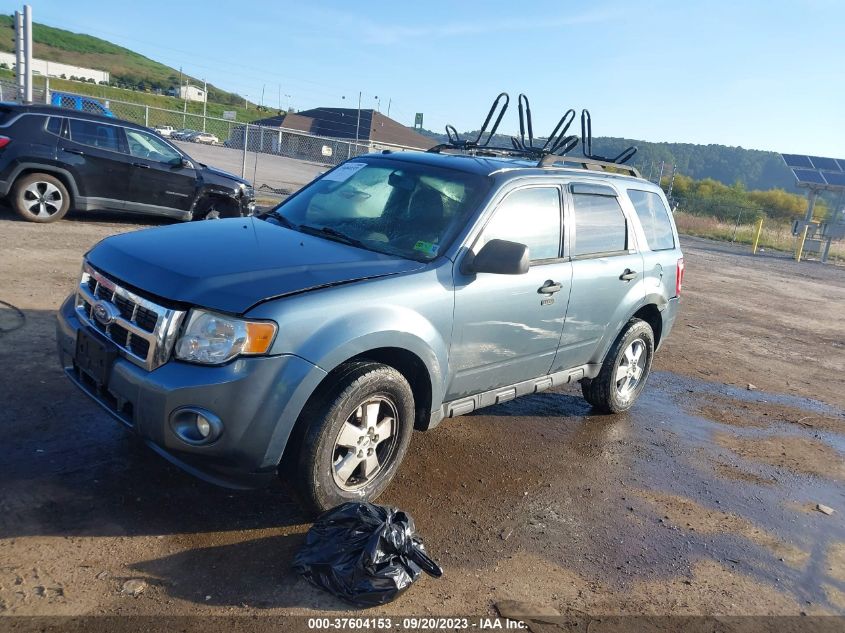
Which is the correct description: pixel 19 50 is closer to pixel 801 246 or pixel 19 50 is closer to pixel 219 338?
pixel 219 338

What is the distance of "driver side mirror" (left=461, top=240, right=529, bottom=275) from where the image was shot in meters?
3.90

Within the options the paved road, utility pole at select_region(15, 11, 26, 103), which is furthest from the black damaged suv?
the paved road

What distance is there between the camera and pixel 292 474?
338 cm

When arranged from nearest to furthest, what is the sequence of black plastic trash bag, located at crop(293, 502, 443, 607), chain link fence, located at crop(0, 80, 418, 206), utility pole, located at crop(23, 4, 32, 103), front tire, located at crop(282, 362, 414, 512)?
black plastic trash bag, located at crop(293, 502, 443, 607), front tire, located at crop(282, 362, 414, 512), utility pole, located at crop(23, 4, 32, 103), chain link fence, located at crop(0, 80, 418, 206)

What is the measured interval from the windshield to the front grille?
4.17ft

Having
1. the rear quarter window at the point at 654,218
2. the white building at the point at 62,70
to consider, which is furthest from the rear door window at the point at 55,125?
the white building at the point at 62,70

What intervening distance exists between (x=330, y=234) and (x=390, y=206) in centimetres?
46

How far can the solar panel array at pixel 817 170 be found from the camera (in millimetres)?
27484

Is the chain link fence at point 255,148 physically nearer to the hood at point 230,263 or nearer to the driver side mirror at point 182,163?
the driver side mirror at point 182,163

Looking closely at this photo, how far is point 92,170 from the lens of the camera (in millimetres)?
10469

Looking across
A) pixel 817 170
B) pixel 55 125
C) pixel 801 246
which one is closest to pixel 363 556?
pixel 55 125

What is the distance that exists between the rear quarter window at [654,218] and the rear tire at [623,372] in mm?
725

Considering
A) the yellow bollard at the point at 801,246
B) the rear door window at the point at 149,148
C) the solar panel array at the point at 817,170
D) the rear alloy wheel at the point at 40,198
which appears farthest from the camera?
the solar panel array at the point at 817,170

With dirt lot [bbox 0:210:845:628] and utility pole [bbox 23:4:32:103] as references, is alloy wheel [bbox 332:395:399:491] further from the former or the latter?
utility pole [bbox 23:4:32:103]
